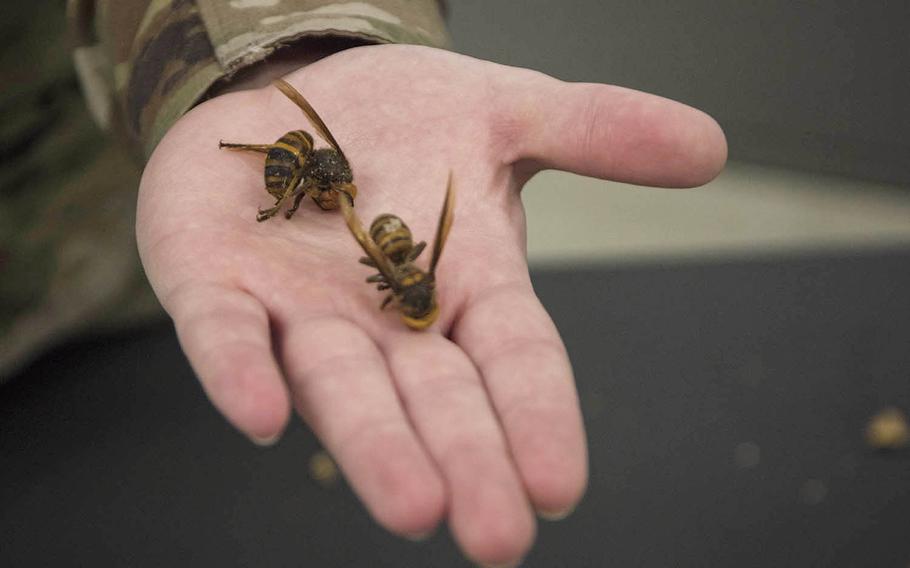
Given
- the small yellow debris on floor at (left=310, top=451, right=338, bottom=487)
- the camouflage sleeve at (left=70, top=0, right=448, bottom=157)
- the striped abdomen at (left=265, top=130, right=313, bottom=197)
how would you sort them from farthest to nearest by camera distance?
the small yellow debris on floor at (left=310, top=451, right=338, bottom=487) < the camouflage sleeve at (left=70, top=0, right=448, bottom=157) < the striped abdomen at (left=265, top=130, right=313, bottom=197)

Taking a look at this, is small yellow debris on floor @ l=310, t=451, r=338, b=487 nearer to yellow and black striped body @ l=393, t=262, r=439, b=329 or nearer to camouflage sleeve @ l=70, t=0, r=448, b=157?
Answer: camouflage sleeve @ l=70, t=0, r=448, b=157

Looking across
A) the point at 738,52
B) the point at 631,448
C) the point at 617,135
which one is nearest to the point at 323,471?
the point at 631,448

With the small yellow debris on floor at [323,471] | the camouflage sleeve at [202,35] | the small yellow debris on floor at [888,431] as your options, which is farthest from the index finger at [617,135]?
the small yellow debris on floor at [888,431]

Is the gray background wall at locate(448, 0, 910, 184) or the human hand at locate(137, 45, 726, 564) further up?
the human hand at locate(137, 45, 726, 564)

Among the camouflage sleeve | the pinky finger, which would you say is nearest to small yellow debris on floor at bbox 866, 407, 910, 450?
the camouflage sleeve

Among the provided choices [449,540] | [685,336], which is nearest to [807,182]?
[685,336]

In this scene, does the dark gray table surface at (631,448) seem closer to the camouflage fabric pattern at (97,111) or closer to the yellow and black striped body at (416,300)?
the camouflage fabric pattern at (97,111)
